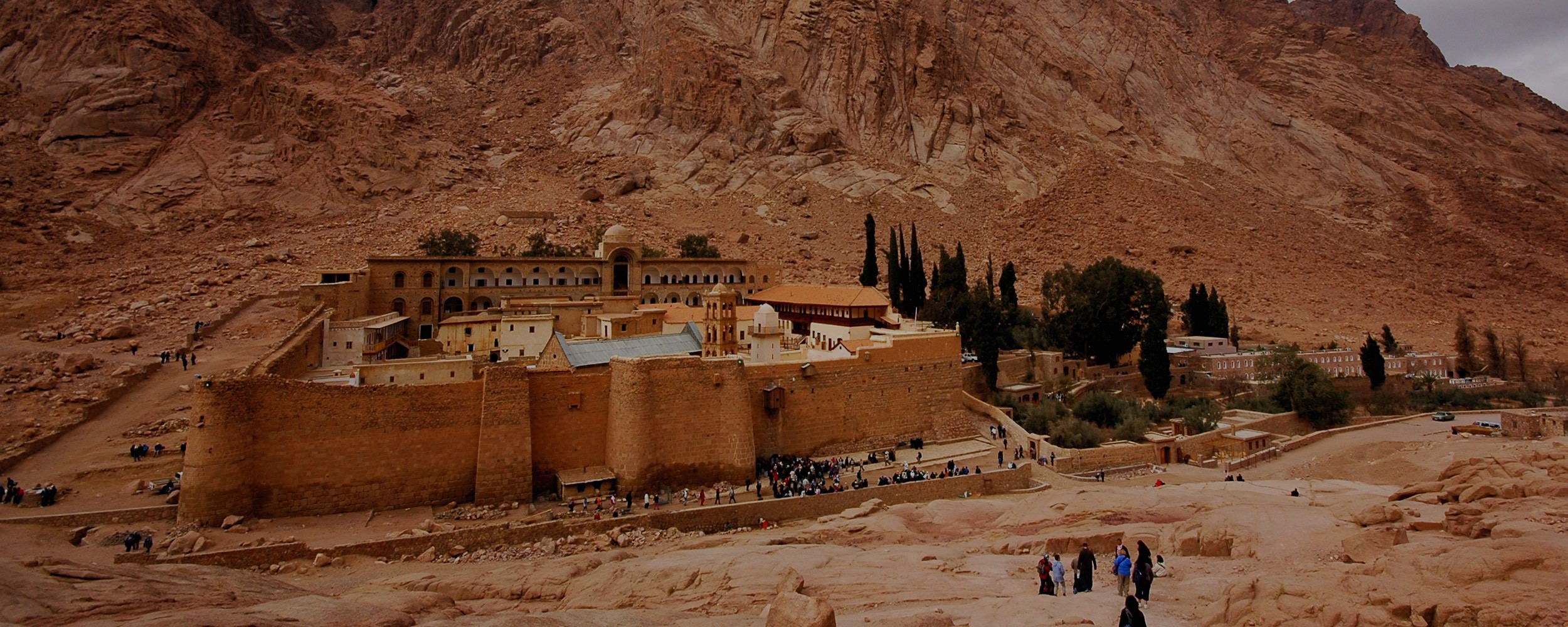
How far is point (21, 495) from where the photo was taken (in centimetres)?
1617

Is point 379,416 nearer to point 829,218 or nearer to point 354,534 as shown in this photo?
point 354,534

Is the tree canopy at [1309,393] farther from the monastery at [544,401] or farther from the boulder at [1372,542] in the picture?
the boulder at [1372,542]

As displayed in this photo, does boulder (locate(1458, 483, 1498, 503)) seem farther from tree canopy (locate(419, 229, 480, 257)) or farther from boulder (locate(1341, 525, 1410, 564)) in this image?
tree canopy (locate(419, 229, 480, 257))

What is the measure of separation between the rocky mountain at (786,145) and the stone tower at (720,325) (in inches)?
874

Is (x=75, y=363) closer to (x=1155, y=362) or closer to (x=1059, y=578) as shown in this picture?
(x=1059, y=578)

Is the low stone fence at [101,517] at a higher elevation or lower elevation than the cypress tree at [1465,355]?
lower

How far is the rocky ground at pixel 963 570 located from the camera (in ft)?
27.8

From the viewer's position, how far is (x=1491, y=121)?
81562 millimetres

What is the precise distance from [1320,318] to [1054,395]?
88.9 ft

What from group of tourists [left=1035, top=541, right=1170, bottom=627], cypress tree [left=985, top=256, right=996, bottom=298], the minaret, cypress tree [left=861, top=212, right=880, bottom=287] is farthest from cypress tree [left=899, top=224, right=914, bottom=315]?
group of tourists [left=1035, top=541, right=1170, bottom=627]

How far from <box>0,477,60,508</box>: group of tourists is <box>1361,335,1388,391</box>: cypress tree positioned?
38.3m

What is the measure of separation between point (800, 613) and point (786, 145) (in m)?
53.7

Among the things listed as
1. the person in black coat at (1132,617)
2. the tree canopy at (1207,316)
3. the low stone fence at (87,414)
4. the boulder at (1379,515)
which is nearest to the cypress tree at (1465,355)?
the tree canopy at (1207,316)

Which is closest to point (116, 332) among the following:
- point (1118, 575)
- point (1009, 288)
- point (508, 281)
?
point (508, 281)
